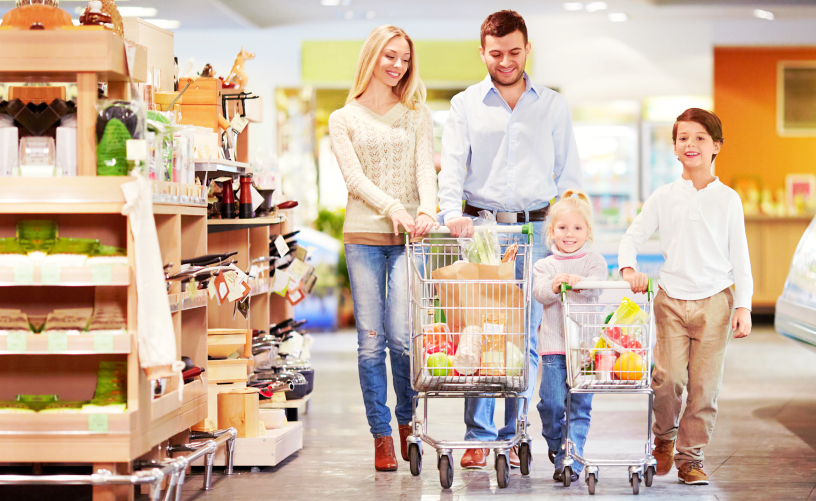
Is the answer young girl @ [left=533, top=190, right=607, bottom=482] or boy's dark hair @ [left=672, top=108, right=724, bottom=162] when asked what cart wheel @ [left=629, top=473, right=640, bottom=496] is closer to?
young girl @ [left=533, top=190, right=607, bottom=482]

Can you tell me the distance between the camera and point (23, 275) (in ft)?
8.86

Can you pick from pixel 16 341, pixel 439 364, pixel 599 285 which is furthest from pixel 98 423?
pixel 599 285

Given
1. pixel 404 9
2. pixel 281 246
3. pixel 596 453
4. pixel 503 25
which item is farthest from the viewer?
pixel 404 9

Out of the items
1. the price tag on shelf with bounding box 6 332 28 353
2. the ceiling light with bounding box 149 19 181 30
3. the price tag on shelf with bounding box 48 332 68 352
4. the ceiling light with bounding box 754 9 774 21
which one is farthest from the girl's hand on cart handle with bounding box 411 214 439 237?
the ceiling light with bounding box 754 9 774 21

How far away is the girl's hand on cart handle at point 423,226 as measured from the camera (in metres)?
3.22

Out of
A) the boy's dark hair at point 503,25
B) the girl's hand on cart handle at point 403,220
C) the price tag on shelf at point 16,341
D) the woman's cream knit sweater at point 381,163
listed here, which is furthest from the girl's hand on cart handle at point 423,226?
the price tag on shelf at point 16,341

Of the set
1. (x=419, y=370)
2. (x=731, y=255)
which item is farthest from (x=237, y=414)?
(x=731, y=255)

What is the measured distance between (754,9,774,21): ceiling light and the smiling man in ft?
21.2

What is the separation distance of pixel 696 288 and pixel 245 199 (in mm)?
2037

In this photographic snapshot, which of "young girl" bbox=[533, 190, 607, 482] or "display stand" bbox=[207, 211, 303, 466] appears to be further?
"display stand" bbox=[207, 211, 303, 466]

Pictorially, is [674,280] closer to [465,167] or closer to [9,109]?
[465,167]

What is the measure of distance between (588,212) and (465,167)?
608 mm

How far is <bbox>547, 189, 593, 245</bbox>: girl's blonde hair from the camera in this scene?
3.31m

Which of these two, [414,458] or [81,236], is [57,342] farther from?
[414,458]
